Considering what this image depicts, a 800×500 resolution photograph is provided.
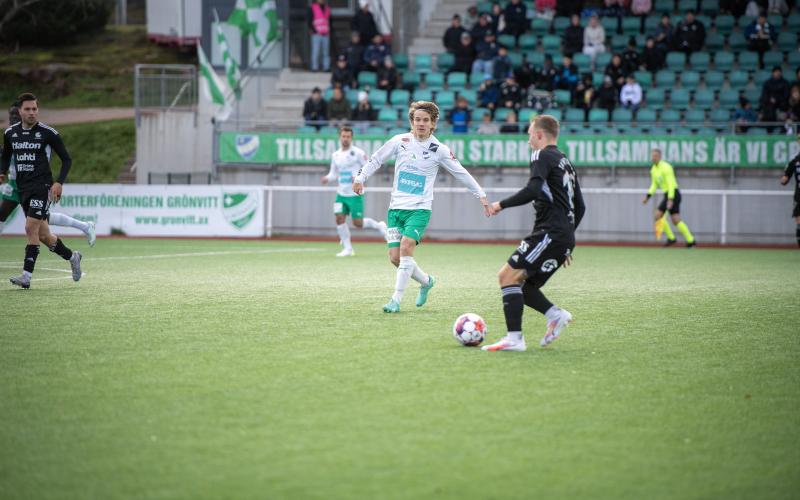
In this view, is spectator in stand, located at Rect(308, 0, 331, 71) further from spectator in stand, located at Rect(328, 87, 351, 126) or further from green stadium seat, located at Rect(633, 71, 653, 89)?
green stadium seat, located at Rect(633, 71, 653, 89)

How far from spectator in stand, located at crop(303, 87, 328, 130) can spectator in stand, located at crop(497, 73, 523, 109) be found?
16.3 feet

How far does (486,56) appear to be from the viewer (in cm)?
2709

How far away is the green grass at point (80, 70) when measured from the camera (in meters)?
43.0

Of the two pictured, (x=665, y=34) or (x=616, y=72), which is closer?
(x=616, y=72)

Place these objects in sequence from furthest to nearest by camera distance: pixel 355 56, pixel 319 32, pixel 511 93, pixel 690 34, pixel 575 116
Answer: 1. pixel 319 32
2. pixel 355 56
3. pixel 690 34
4. pixel 511 93
5. pixel 575 116

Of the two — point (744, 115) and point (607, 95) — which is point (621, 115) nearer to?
point (607, 95)

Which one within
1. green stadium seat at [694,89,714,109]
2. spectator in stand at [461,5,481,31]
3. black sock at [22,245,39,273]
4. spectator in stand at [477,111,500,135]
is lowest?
black sock at [22,245,39,273]

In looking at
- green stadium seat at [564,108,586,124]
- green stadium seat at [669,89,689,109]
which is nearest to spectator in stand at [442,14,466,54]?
green stadium seat at [564,108,586,124]

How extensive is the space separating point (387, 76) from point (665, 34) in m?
8.08

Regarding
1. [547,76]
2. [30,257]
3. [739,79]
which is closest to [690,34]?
[739,79]

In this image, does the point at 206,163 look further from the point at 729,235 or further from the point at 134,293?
the point at 134,293

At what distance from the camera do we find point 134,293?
10828 mm

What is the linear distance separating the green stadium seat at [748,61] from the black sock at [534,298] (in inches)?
853

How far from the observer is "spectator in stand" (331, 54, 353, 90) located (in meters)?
27.4
